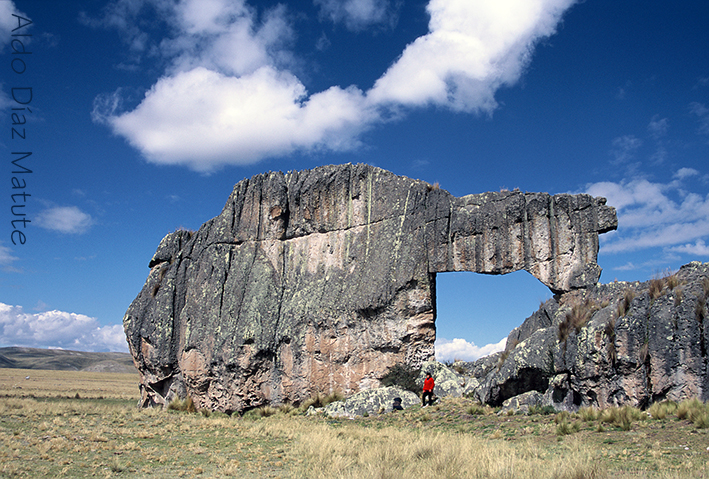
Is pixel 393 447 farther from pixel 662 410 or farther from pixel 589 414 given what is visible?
pixel 662 410

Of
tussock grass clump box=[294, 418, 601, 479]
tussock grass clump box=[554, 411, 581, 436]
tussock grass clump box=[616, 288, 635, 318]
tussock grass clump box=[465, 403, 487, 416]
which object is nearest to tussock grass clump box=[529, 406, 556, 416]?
tussock grass clump box=[465, 403, 487, 416]

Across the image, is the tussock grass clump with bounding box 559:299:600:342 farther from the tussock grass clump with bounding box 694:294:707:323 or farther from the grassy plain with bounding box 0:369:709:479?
the tussock grass clump with bounding box 694:294:707:323

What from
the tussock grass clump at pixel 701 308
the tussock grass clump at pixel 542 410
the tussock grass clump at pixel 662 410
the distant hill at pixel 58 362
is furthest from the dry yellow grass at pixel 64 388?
the distant hill at pixel 58 362

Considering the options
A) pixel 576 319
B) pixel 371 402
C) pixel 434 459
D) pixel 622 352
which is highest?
pixel 576 319

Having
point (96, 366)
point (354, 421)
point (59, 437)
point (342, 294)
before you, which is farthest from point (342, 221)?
point (96, 366)

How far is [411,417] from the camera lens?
18359 mm

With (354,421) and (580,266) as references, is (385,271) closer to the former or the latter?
(354,421)

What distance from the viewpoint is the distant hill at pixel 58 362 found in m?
130

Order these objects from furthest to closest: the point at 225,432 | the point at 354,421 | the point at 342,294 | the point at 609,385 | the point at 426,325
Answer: the point at 342,294 < the point at 426,325 < the point at 354,421 < the point at 225,432 < the point at 609,385

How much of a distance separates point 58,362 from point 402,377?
147268mm

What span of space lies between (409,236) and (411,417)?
8.06 meters

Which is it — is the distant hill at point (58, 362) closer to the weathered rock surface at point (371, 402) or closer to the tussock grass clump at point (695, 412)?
the weathered rock surface at point (371, 402)

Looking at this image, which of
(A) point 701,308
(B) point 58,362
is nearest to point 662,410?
(A) point 701,308

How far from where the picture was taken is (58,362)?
139375 mm
